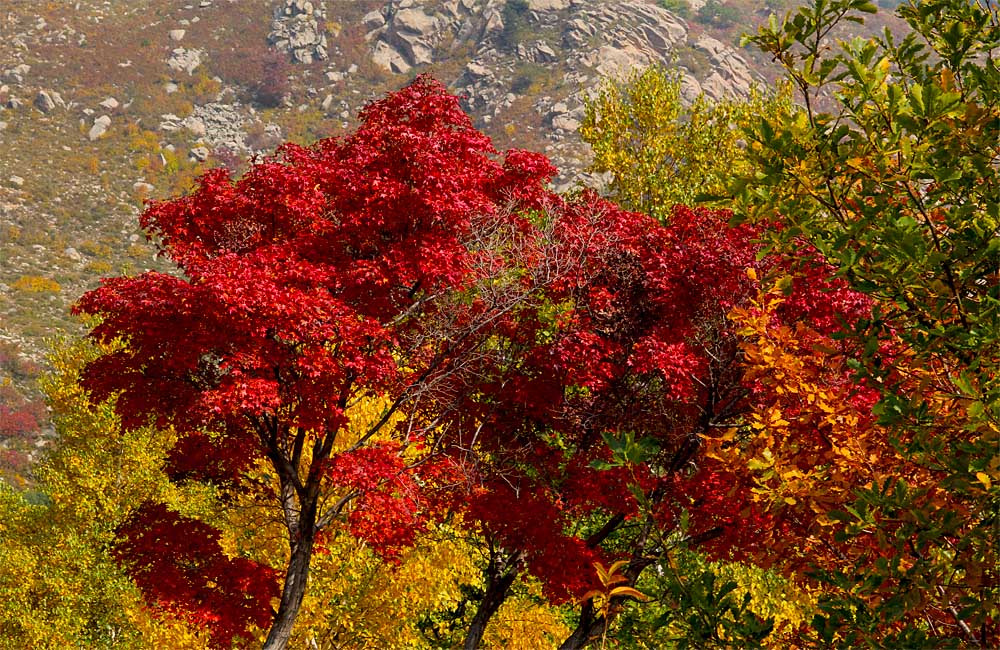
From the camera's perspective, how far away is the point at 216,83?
390 feet

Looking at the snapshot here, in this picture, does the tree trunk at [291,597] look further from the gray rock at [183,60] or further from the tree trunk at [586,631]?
the gray rock at [183,60]

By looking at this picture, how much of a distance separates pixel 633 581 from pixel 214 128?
111 m

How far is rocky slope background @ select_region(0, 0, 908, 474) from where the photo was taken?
249 ft

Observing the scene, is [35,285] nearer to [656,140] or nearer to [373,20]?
[656,140]

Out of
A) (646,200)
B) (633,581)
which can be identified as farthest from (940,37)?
(646,200)

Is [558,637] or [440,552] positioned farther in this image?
[558,637]

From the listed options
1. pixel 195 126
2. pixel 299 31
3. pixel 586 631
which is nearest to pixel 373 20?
pixel 299 31

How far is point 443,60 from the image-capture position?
426 ft

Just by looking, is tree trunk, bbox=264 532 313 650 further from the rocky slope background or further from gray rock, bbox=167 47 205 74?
gray rock, bbox=167 47 205 74

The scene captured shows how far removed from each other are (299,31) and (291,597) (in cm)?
13078

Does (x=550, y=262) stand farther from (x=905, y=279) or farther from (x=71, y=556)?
(x=71, y=556)

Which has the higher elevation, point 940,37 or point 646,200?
point 940,37

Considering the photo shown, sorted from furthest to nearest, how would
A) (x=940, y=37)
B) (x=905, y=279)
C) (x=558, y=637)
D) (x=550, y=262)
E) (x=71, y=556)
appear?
(x=71, y=556)
(x=558, y=637)
(x=550, y=262)
(x=940, y=37)
(x=905, y=279)

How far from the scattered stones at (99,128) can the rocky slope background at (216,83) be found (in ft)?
0.91
